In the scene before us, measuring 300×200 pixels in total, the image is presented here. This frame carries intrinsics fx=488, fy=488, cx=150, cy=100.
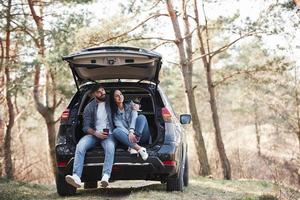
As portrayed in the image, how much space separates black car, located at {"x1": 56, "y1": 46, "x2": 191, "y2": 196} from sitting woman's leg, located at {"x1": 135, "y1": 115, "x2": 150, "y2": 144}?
0.51 ft

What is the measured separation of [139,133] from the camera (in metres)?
6.96

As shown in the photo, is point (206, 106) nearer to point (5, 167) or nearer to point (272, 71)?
point (272, 71)

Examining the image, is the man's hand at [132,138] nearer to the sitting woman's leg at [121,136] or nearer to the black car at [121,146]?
the sitting woman's leg at [121,136]

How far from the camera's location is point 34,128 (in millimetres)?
27891

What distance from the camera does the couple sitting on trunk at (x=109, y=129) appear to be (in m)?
6.59

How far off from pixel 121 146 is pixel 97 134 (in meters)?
0.39

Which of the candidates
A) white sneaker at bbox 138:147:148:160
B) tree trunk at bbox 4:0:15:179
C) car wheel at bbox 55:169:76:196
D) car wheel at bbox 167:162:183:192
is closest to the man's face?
white sneaker at bbox 138:147:148:160

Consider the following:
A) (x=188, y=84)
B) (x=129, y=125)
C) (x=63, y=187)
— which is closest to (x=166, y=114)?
(x=129, y=125)

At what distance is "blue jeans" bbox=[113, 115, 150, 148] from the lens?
6793 mm

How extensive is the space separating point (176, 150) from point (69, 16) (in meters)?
8.62

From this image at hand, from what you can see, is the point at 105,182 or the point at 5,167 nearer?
the point at 105,182

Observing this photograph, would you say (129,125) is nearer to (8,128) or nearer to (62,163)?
(62,163)

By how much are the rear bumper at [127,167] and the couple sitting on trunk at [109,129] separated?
120 millimetres

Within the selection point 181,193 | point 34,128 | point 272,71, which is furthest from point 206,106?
point 181,193
